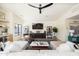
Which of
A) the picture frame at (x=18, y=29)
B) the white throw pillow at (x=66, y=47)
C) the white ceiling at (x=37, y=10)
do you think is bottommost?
the white throw pillow at (x=66, y=47)

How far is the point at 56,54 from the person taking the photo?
8.34 feet

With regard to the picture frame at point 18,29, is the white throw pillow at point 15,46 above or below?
below

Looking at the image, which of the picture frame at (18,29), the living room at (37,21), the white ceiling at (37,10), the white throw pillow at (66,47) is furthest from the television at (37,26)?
the white throw pillow at (66,47)

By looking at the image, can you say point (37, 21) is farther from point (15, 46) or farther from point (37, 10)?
point (15, 46)

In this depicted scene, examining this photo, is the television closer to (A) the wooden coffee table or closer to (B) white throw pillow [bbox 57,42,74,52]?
(A) the wooden coffee table

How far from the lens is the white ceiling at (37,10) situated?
8.30ft

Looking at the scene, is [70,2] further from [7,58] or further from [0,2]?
[7,58]

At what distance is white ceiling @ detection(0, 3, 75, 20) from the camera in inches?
99.5

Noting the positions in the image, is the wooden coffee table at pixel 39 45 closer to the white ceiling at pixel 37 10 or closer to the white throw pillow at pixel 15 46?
the white throw pillow at pixel 15 46

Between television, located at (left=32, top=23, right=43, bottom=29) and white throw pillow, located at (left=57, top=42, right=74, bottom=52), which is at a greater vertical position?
television, located at (left=32, top=23, right=43, bottom=29)

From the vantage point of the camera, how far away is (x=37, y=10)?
102 inches

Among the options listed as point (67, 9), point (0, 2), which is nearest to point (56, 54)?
point (67, 9)

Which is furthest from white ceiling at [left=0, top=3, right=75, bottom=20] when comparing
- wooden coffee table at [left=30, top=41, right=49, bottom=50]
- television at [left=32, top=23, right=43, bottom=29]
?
wooden coffee table at [left=30, top=41, right=49, bottom=50]

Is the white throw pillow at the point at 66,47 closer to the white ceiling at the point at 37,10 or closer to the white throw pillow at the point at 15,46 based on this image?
the white ceiling at the point at 37,10
